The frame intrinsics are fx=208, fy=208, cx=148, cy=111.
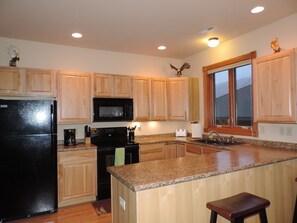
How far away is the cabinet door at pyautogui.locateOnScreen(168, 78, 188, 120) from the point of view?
4203mm

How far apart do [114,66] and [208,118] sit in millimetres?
2164

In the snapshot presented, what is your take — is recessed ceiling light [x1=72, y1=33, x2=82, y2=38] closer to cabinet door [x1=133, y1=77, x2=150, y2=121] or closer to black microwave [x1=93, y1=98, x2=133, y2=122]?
black microwave [x1=93, y1=98, x2=133, y2=122]

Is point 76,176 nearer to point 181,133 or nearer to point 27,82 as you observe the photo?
point 27,82

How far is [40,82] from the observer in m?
3.27

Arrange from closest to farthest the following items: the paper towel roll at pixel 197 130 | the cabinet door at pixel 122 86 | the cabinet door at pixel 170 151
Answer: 1. the cabinet door at pixel 122 86
2. the cabinet door at pixel 170 151
3. the paper towel roll at pixel 197 130

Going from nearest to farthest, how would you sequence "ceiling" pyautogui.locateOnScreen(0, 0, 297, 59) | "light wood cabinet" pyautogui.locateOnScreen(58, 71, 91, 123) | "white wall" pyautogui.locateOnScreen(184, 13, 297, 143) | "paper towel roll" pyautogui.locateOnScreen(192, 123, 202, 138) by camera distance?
"ceiling" pyautogui.locateOnScreen(0, 0, 297, 59), "white wall" pyautogui.locateOnScreen(184, 13, 297, 143), "light wood cabinet" pyautogui.locateOnScreen(58, 71, 91, 123), "paper towel roll" pyautogui.locateOnScreen(192, 123, 202, 138)

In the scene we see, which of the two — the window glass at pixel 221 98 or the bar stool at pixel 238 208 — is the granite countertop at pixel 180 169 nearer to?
the bar stool at pixel 238 208

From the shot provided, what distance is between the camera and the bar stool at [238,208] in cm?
140

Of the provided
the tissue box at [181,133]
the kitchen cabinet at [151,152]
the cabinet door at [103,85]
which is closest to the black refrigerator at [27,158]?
the cabinet door at [103,85]

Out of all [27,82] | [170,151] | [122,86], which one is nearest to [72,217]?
[170,151]

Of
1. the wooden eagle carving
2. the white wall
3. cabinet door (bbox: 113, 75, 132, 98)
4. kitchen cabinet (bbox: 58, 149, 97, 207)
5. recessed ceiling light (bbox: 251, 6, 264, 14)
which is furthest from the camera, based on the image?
the wooden eagle carving

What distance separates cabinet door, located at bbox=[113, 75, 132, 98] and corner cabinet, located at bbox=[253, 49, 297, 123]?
7.01 ft

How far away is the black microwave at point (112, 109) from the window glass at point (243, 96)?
75.8 inches

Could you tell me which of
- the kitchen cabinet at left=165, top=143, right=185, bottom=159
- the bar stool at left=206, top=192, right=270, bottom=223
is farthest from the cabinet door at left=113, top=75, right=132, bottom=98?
the bar stool at left=206, top=192, right=270, bottom=223
